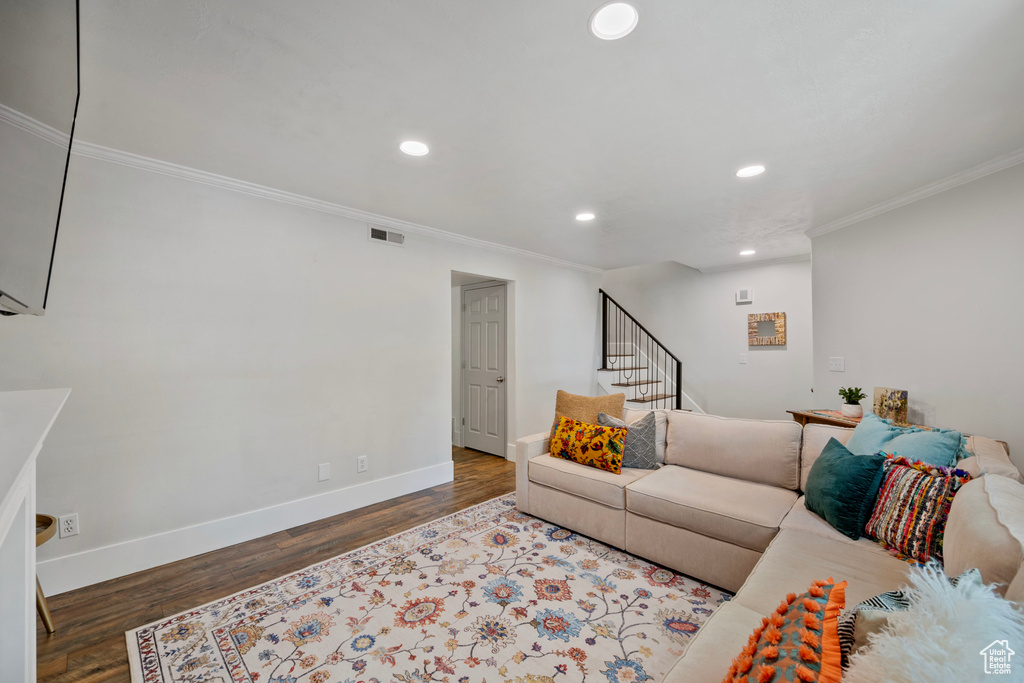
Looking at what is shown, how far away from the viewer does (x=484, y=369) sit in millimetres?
5066

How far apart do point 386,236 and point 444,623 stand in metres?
2.79

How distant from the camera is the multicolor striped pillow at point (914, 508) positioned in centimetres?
157

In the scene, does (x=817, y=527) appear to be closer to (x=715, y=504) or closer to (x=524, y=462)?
(x=715, y=504)

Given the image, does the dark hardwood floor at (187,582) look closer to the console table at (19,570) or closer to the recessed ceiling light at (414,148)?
the console table at (19,570)

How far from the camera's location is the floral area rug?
5.53 ft

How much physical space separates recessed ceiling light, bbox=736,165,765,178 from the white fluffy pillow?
2.47 meters

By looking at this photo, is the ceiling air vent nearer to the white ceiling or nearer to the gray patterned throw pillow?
the white ceiling

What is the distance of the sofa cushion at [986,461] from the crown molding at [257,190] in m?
3.63

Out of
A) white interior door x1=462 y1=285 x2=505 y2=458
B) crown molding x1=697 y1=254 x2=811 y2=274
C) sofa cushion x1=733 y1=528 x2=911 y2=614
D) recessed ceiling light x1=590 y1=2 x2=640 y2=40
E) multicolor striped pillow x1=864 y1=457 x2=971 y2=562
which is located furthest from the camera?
crown molding x1=697 y1=254 x2=811 y2=274

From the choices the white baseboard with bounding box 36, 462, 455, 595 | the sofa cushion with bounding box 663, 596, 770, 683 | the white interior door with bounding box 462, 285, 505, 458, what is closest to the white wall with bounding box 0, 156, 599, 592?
the white baseboard with bounding box 36, 462, 455, 595

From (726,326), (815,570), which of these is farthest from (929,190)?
(726,326)

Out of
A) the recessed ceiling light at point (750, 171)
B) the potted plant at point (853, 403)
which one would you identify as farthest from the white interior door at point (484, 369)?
the potted plant at point (853, 403)

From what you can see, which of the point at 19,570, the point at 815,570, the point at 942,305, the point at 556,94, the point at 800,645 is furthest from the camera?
the point at 942,305

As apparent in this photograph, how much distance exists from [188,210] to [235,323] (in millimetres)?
727
